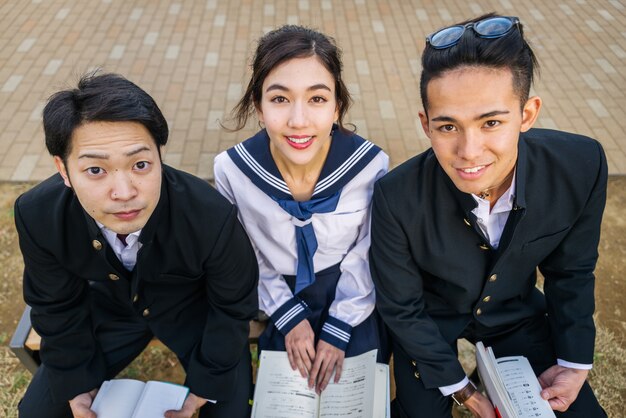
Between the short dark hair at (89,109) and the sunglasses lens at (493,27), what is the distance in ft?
3.86

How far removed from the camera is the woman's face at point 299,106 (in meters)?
2.06

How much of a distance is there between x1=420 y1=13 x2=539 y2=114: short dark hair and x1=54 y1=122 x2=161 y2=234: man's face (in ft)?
3.49

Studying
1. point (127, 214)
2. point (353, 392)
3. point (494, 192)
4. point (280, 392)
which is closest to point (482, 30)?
point (494, 192)

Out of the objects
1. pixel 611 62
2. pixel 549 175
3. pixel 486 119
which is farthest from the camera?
pixel 611 62

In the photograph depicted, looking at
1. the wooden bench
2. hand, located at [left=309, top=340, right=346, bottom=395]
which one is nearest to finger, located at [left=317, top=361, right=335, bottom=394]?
hand, located at [left=309, top=340, right=346, bottom=395]

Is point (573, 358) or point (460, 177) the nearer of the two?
point (460, 177)

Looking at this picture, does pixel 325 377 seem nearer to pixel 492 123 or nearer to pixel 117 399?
pixel 117 399

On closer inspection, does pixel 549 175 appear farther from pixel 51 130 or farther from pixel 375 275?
pixel 51 130

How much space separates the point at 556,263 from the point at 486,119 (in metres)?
0.86

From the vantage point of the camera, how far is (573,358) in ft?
7.14

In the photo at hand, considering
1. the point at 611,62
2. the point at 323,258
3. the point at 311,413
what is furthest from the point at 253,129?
the point at 611,62

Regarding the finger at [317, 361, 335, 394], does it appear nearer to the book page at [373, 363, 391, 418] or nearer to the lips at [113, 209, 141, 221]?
the book page at [373, 363, 391, 418]

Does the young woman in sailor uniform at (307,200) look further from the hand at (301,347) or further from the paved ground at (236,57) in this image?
the paved ground at (236,57)

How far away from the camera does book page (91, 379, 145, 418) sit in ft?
6.86
